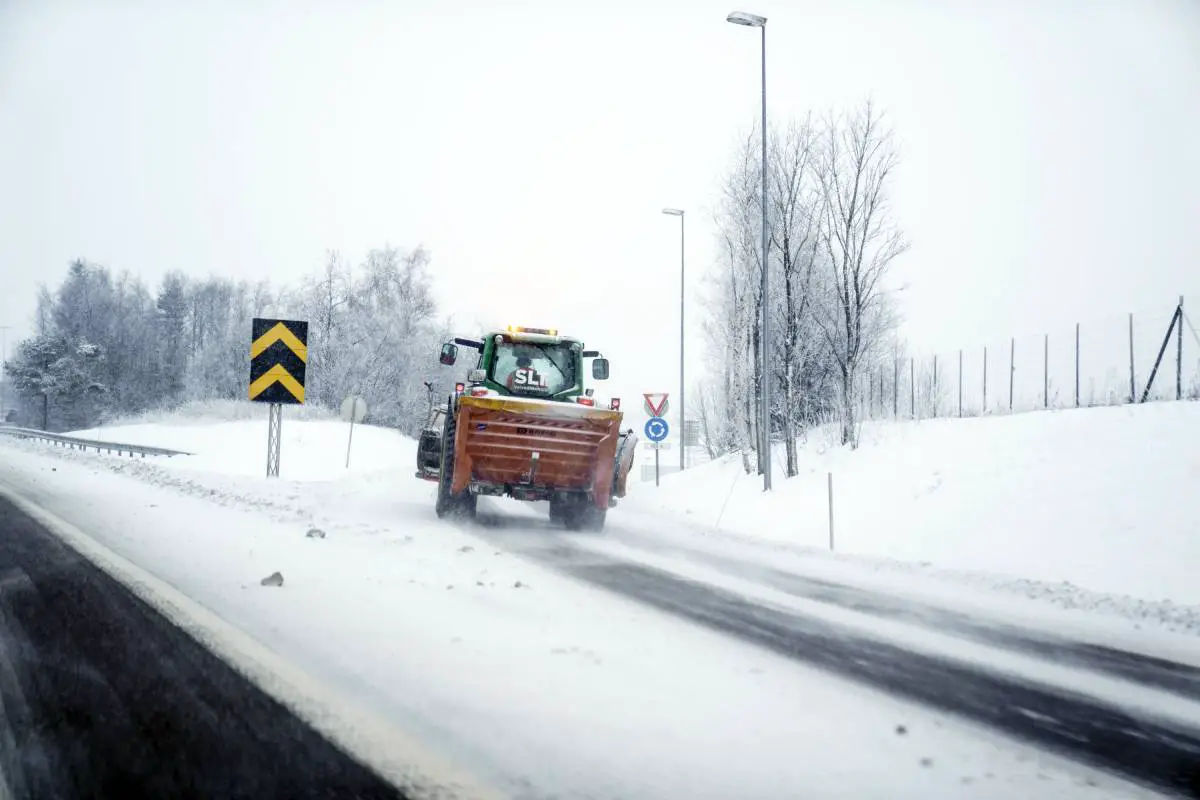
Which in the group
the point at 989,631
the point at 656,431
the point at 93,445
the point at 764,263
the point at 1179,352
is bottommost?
the point at 93,445

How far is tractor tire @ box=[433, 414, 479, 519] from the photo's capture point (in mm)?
10516

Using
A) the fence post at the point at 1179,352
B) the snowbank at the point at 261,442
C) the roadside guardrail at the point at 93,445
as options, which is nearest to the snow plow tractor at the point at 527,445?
the fence post at the point at 1179,352

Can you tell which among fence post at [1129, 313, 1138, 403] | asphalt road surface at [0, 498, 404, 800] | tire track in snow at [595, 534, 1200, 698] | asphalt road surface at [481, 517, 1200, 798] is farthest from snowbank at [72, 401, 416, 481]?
fence post at [1129, 313, 1138, 403]

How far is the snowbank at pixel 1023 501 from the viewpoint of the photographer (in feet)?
29.1

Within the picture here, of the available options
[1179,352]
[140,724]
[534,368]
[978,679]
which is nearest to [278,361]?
[534,368]

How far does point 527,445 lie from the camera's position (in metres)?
10.0

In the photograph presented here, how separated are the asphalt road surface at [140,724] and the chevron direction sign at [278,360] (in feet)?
34.5

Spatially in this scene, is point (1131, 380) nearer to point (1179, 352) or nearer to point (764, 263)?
point (1179, 352)

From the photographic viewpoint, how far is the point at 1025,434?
13500 millimetres

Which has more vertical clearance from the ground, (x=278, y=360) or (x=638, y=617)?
(x=278, y=360)

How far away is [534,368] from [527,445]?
6.28ft

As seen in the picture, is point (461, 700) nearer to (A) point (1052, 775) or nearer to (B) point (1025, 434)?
(A) point (1052, 775)

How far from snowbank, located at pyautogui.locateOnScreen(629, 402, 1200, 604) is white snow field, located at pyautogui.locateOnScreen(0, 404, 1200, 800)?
59 millimetres

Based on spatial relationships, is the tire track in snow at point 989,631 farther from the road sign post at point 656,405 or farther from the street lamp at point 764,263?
the road sign post at point 656,405
